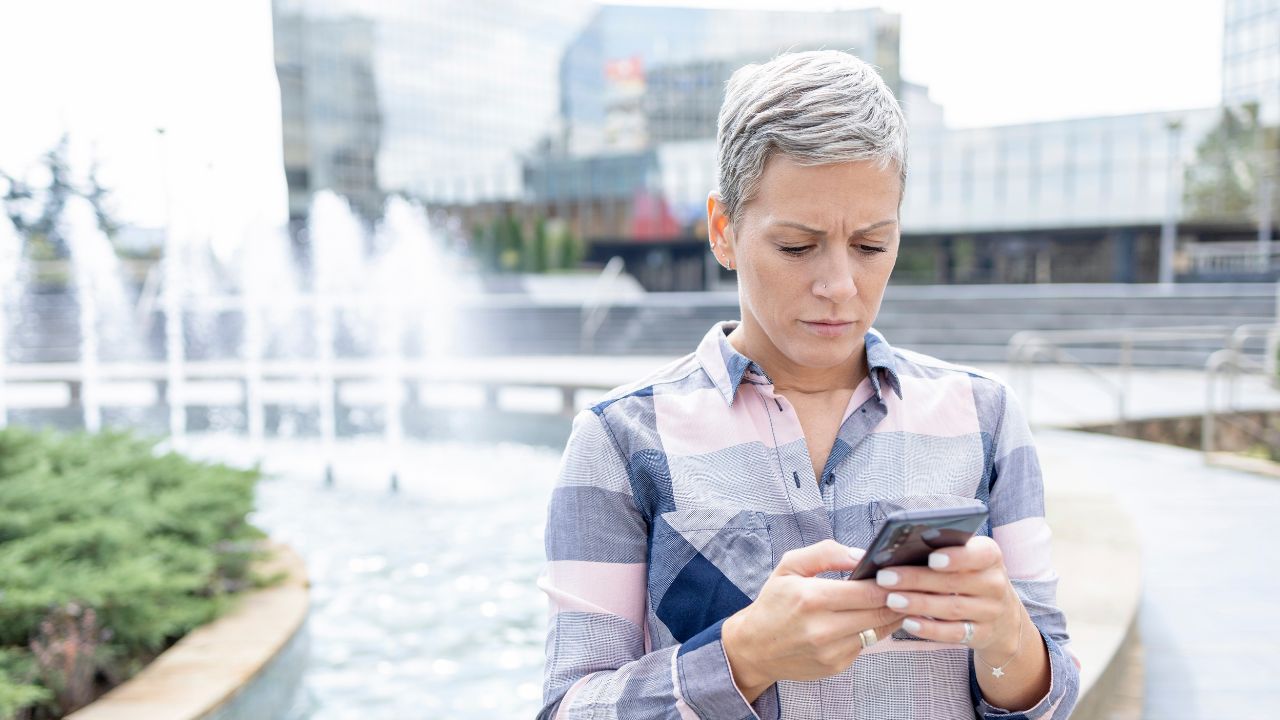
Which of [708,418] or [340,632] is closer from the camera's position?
[708,418]

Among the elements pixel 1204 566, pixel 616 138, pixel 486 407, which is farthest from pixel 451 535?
pixel 616 138

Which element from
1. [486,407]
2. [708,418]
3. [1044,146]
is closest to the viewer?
[708,418]

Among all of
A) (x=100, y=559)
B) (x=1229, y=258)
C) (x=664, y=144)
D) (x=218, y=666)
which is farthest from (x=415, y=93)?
(x=218, y=666)

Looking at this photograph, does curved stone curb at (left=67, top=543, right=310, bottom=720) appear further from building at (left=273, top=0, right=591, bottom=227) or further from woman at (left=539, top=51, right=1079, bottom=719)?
building at (left=273, top=0, right=591, bottom=227)

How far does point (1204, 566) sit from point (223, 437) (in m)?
11.0

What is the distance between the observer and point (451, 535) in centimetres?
701

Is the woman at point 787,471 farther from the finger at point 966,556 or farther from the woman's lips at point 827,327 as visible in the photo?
the finger at point 966,556

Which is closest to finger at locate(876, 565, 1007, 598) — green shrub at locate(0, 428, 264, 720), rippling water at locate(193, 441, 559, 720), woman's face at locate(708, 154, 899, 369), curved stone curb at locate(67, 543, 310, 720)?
woman's face at locate(708, 154, 899, 369)

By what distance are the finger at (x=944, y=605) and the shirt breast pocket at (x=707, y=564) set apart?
0.88 ft

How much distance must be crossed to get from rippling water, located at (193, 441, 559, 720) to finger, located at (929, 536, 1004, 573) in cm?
349

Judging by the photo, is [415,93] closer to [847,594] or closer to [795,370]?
[795,370]

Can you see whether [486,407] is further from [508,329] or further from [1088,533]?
[508,329]

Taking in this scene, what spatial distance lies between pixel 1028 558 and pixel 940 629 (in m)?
0.34

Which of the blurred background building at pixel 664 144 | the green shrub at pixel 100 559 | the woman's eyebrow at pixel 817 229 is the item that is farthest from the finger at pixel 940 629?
the blurred background building at pixel 664 144
